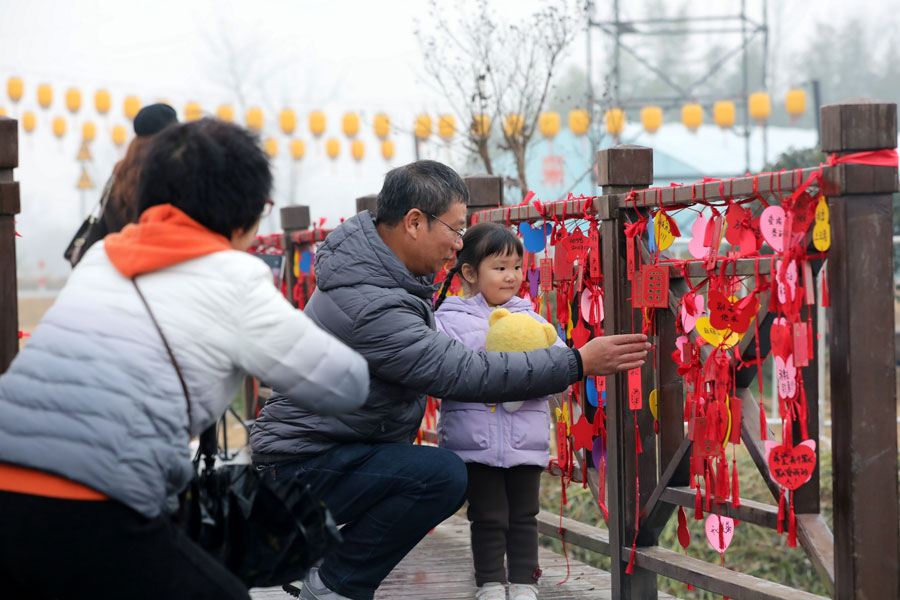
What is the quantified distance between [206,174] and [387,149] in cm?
1894

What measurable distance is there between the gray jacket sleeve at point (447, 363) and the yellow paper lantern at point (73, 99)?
1811 centimetres

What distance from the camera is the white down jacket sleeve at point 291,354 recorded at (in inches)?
68.3

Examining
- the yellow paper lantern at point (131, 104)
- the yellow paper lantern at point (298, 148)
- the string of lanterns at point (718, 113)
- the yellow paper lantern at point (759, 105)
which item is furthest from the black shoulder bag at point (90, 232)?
the yellow paper lantern at point (298, 148)

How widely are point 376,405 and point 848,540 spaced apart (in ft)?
4.00

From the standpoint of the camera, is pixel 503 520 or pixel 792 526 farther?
pixel 503 520

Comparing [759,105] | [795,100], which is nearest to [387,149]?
[759,105]

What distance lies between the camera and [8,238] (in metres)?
3.20

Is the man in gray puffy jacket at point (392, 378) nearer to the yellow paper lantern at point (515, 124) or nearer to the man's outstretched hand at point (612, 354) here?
the man's outstretched hand at point (612, 354)

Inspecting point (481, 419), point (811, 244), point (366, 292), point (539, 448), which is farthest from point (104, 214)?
point (811, 244)

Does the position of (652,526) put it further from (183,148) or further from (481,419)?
(183,148)

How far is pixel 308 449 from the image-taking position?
9.18 ft

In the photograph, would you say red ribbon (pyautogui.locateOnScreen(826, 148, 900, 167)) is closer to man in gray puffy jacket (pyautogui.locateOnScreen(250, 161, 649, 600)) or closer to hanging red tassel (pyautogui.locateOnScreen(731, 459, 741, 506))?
man in gray puffy jacket (pyautogui.locateOnScreen(250, 161, 649, 600))

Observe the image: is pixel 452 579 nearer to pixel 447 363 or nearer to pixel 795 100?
pixel 447 363

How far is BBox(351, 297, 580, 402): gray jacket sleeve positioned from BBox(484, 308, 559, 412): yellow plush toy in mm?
314
